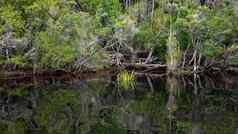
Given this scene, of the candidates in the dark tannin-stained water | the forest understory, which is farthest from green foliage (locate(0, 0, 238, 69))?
the dark tannin-stained water

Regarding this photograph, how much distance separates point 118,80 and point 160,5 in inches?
390

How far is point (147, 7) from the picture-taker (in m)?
39.2

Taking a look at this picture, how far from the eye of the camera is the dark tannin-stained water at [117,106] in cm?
1597

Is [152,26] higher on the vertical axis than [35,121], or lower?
higher

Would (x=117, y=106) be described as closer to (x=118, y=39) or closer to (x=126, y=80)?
(x=126, y=80)

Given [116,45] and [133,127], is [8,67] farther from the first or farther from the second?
[133,127]

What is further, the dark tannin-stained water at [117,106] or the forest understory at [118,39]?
the forest understory at [118,39]

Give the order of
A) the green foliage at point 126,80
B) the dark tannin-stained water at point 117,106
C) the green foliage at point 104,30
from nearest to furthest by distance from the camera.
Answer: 1. the dark tannin-stained water at point 117,106
2. the green foliage at point 126,80
3. the green foliage at point 104,30

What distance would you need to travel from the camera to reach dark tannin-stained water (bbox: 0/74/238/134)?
16.0 metres

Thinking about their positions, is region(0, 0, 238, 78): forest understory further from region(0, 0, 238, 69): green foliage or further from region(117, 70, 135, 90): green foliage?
region(117, 70, 135, 90): green foliage

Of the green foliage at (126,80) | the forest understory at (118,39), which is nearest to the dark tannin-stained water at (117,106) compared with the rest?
the green foliage at (126,80)

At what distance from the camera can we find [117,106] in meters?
20.9

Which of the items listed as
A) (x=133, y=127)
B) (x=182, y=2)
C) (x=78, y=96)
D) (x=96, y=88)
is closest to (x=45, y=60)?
(x=96, y=88)

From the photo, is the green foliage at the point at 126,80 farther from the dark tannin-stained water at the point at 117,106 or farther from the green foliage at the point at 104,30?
the green foliage at the point at 104,30
